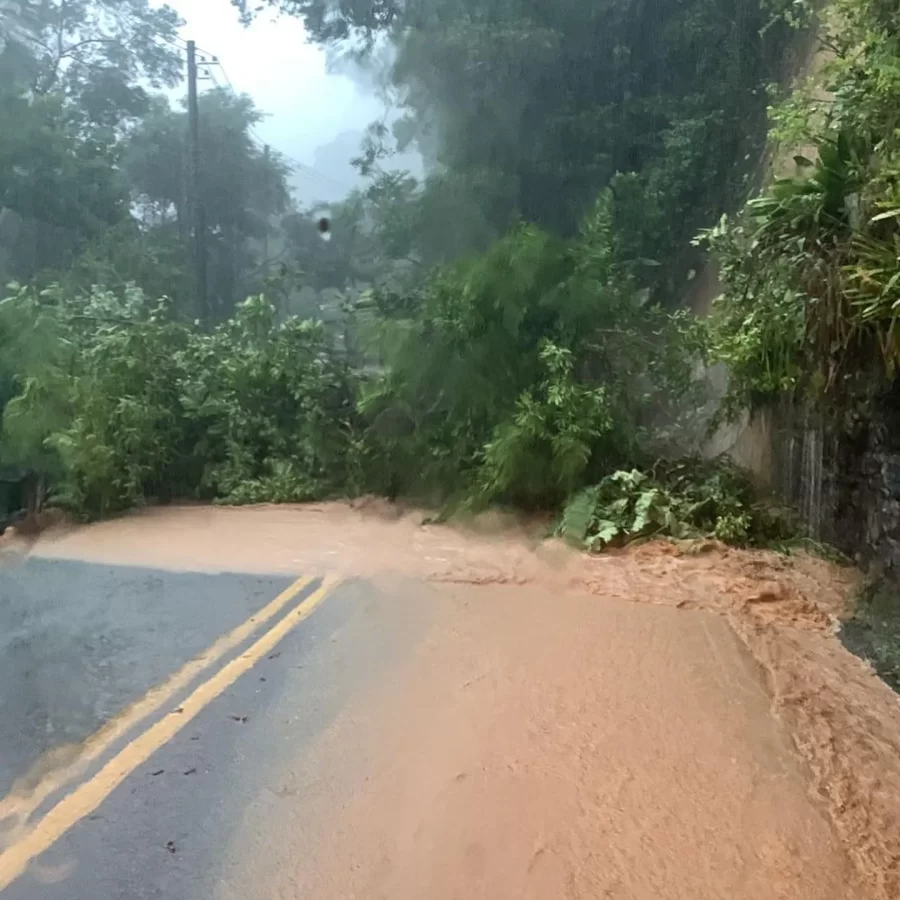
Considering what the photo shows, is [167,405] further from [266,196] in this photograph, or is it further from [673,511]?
[673,511]

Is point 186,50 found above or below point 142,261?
above

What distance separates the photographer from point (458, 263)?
11.2 meters

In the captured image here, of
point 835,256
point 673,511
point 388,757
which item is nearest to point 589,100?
point 673,511

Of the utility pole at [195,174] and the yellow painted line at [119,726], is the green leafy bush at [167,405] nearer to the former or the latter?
the utility pole at [195,174]

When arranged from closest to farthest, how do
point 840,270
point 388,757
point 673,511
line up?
point 388,757, point 840,270, point 673,511

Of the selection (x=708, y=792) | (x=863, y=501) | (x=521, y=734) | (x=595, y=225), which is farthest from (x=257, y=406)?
(x=708, y=792)

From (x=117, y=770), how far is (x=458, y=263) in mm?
8245

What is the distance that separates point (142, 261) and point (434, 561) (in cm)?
964

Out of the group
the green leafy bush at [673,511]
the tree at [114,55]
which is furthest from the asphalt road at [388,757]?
the tree at [114,55]

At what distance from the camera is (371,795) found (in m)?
3.79

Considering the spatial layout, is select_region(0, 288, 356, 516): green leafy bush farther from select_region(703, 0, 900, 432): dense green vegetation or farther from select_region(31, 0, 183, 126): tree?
select_region(31, 0, 183, 126): tree

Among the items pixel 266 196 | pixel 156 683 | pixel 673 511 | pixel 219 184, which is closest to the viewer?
pixel 156 683

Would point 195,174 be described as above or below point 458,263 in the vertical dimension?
above

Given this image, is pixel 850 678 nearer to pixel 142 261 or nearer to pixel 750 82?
pixel 750 82
